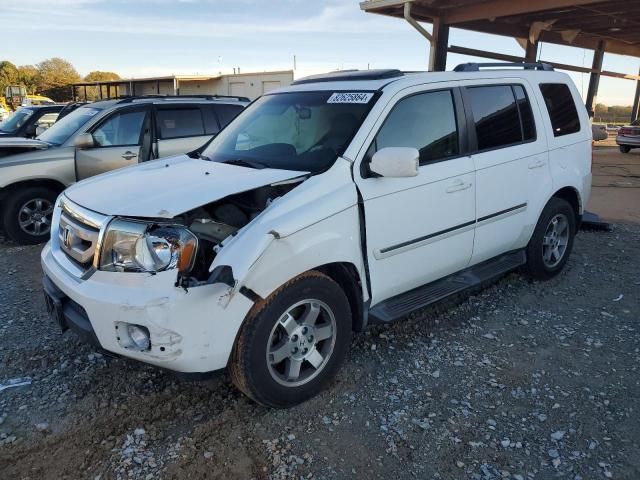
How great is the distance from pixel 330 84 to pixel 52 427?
2909mm

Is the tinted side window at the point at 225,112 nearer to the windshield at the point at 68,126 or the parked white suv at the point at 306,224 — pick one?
the windshield at the point at 68,126

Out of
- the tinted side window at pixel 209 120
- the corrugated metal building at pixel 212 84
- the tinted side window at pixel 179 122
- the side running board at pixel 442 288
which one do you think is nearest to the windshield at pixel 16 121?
the tinted side window at pixel 179 122

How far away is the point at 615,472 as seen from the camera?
8.43ft

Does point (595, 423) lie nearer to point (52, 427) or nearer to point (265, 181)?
point (265, 181)

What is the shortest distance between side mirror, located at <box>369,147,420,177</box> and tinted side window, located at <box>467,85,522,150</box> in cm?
120

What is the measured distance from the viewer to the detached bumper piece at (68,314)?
109 inches

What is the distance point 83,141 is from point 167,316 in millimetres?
4865

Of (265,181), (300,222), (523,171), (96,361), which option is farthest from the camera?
(523,171)

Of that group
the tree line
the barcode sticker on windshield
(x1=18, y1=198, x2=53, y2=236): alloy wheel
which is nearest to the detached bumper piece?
the barcode sticker on windshield

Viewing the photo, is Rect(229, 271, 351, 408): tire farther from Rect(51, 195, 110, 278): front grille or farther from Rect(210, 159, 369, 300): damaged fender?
Rect(51, 195, 110, 278): front grille

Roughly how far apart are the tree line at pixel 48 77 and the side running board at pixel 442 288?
45.0 m

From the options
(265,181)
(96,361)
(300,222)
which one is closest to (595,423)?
(300,222)

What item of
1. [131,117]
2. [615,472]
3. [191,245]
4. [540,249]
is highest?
[131,117]

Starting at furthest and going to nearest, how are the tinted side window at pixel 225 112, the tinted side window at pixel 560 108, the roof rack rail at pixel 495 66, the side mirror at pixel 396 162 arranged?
the tinted side window at pixel 225 112, the tinted side window at pixel 560 108, the roof rack rail at pixel 495 66, the side mirror at pixel 396 162
